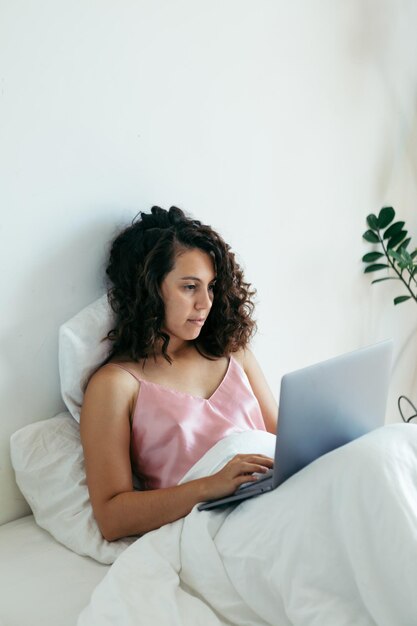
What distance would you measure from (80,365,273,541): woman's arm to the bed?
0.16 ft

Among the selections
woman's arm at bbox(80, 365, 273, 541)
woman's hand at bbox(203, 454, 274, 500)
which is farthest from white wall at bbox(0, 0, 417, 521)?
woman's hand at bbox(203, 454, 274, 500)

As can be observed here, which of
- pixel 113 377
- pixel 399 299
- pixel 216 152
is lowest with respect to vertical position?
pixel 399 299

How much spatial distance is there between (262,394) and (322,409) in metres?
0.56

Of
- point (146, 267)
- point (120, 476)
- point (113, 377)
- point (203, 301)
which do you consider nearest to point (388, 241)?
point (203, 301)

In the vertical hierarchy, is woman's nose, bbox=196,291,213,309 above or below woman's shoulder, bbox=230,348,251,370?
above

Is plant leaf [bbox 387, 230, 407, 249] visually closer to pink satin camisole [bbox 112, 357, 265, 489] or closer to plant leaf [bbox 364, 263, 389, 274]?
plant leaf [bbox 364, 263, 389, 274]

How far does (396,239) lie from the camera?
2447mm

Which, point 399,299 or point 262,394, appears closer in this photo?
point 262,394

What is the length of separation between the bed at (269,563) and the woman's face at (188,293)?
32 cm

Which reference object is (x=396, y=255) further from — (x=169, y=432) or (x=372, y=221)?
(x=169, y=432)

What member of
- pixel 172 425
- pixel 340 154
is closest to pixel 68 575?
pixel 172 425

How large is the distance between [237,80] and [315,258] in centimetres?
65

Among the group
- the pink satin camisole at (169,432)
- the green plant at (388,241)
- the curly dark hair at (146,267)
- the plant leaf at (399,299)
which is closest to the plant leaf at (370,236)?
the green plant at (388,241)

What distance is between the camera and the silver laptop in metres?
1.24
